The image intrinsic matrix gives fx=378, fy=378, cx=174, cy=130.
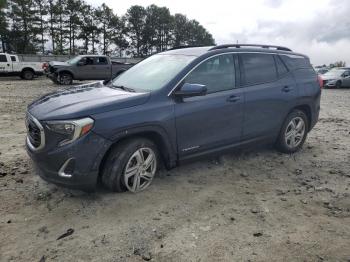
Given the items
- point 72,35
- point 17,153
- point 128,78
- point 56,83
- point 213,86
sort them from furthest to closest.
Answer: point 72,35, point 56,83, point 17,153, point 128,78, point 213,86

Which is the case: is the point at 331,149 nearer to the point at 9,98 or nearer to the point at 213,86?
the point at 213,86

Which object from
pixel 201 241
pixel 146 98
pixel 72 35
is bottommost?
pixel 201 241

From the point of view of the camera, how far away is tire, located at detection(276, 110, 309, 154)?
20.0 feet

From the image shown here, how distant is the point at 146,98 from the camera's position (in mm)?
4352

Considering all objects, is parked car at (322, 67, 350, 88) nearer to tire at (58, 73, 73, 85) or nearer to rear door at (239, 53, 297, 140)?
tire at (58, 73, 73, 85)

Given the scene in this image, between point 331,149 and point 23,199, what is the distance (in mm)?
5146

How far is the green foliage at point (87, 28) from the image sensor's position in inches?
1790

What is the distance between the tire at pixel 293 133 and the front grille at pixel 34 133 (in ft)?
12.2

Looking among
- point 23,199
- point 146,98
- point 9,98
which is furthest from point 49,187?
point 9,98

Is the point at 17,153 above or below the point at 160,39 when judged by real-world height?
below

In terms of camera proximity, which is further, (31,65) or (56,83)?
(31,65)

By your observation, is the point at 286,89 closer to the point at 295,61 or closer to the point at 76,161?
the point at 295,61

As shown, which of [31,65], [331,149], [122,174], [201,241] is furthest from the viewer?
[31,65]

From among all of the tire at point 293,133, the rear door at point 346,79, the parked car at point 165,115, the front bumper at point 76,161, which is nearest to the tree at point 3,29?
the rear door at point 346,79
